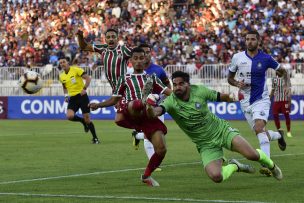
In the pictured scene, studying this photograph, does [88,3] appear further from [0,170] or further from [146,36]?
[0,170]

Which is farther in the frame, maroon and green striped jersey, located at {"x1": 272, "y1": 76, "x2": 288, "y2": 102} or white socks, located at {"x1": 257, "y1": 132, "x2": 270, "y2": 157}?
maroon and green striped jersey, located at {"x1": 272, "y1": 76, "x2": 288, "y2": 102}

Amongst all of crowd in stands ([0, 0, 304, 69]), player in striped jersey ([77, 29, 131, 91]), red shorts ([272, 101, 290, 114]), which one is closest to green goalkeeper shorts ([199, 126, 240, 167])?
player in striped jersey ([77, 29, 131, 91])

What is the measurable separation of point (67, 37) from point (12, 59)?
3.22 metres

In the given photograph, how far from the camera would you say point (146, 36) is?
1671 inches

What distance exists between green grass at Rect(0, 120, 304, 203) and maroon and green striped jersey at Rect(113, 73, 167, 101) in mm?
1353

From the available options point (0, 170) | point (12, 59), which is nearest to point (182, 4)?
point (12, 59)

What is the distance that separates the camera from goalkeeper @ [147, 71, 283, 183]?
11250mm

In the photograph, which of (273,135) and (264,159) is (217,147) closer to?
(264,159)

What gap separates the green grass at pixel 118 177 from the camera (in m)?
10.9

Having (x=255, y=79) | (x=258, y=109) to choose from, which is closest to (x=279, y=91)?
(x=255, y=79)

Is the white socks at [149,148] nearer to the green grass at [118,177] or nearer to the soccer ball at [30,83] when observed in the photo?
the green grass at [118,177]

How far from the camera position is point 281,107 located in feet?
87.7

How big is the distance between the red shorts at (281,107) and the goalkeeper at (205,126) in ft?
48.3

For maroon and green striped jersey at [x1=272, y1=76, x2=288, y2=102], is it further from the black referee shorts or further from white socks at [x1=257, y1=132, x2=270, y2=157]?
white socks at [x1=257, y1=132, x2=270, y2=157]
